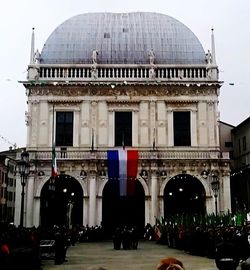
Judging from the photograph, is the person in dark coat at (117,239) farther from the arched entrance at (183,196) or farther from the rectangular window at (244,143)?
the rectangular window at (244,143)

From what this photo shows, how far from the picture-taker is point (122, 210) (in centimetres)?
4534

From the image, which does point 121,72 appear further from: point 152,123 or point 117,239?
point 117,239

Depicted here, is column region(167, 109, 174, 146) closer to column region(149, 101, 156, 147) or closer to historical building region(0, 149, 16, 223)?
column region(149, 101, 156, 147)

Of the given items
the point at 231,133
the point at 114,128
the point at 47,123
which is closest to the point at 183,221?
the point at 114,128

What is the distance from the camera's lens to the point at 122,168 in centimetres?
4016

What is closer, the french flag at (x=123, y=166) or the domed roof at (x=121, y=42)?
the french flag at (x=123, y=166)

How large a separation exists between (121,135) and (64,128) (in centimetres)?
510

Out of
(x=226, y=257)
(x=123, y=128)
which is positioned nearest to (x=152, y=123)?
(x=123, y=128)

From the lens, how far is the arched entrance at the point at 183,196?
4475cm

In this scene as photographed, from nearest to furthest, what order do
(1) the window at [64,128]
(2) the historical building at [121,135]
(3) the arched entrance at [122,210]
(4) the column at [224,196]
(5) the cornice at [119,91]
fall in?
1. (4) the column at [224,196]
2. (2) the historical building at [121,135]
3. (1) the window at [64,128]
4. (5) the cornice at [119,91]
5. (3) the arched entrance at [122,210]

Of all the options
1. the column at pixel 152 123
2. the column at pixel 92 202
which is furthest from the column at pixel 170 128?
the column at pixel 92 202

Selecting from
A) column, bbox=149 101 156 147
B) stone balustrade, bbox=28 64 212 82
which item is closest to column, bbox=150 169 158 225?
column, bbox=149 101 156 147

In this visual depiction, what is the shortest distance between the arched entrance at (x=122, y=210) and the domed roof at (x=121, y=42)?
1235cm

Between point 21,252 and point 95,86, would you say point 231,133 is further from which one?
point 21,252
